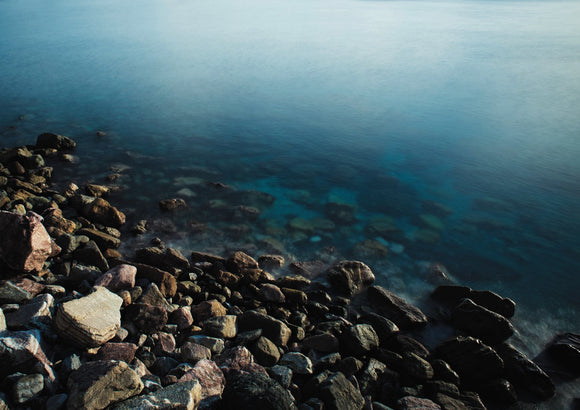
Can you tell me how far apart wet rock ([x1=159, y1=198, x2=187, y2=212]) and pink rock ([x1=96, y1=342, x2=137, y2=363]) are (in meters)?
6.92

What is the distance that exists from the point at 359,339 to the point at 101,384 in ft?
14.8

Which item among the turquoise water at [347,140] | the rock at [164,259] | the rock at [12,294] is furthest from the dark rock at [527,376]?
the rock at [12,294]

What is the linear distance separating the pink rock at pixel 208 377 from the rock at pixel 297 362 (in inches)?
47.4

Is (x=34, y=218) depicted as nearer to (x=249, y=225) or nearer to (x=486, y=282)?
(x=249, y=225)

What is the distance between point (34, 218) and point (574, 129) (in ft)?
76.5

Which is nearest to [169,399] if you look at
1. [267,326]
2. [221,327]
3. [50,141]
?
[221,327]

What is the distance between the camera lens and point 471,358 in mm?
7508

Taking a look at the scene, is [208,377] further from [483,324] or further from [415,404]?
[483,324]

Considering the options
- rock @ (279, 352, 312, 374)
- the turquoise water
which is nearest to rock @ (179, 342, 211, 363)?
rock @ (279, 352, 312, 374)

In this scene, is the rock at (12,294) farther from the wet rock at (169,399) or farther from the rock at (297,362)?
the rock at (297,362)

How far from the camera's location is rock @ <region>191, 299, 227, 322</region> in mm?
7965

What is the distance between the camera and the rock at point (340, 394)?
6.04m

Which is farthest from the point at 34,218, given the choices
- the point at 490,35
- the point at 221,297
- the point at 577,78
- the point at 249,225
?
the point at 490,35

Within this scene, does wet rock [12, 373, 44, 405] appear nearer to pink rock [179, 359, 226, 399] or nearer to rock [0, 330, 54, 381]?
rock [0, 330, 54, 381]
